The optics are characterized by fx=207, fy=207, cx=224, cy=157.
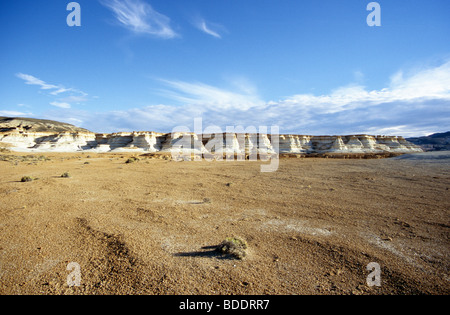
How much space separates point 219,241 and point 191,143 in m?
70.0

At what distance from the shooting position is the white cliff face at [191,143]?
229 ft

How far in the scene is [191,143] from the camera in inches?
2928

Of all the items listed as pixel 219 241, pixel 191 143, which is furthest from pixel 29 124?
pixel 219 241

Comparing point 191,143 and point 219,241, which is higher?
point 191,143

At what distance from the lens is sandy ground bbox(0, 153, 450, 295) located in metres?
4.04

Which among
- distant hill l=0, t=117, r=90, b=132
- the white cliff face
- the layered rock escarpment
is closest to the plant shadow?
the white cliff face

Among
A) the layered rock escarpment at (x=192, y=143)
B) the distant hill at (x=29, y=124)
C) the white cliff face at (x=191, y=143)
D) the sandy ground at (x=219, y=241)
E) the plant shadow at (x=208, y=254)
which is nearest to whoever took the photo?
the sandy ground at (x=219, y=241)

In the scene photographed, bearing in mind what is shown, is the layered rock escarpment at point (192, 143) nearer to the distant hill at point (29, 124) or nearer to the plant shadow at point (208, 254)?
the distant hill at point (29, 124)

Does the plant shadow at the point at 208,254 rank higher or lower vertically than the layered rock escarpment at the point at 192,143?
lower

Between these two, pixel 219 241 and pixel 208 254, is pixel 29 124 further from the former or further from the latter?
pixel 208 254

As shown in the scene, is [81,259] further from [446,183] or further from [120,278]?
[446,183]

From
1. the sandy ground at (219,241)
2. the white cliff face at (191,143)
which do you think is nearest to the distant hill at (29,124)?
the white cliff face at (191,143)

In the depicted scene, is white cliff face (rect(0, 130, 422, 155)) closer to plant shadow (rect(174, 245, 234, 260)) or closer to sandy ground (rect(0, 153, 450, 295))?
sandy ground (rect(0, 153, 450, 295))
